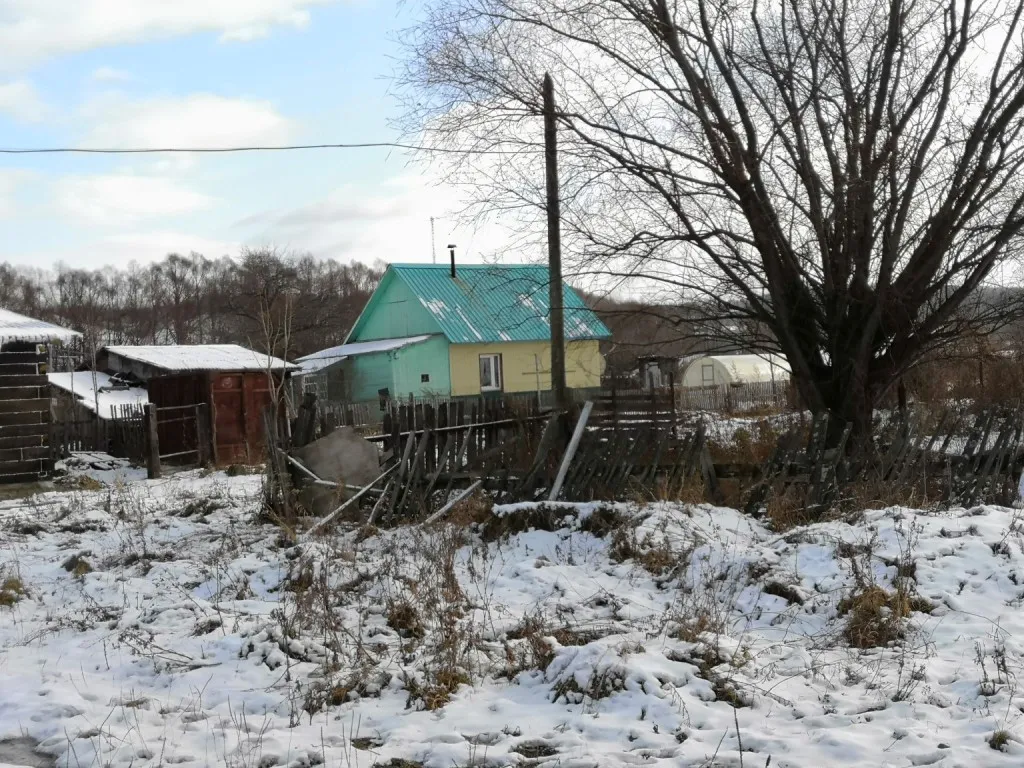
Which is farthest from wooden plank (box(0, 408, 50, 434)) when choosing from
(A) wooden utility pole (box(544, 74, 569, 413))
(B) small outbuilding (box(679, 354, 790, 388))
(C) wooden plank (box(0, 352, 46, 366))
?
(B) small outbuilding (box(679, 354, 790, 388))

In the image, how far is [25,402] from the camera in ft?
48.6

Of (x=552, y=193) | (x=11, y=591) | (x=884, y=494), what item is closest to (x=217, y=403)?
(x=552, y=193)

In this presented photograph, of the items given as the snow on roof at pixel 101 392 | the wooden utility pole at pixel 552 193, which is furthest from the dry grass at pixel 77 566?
the snow on roof at pixel 101 392

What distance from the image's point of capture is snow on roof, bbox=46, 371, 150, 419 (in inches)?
1055

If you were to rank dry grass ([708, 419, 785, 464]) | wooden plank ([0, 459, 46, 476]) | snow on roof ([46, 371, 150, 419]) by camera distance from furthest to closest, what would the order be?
snow on roof ([46, 371, 150, 419]) → wooden plank ([0, 459, 46, 476]) → dry grass ([708, 419, 785, 464])

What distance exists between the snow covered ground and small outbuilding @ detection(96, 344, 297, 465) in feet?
37.1

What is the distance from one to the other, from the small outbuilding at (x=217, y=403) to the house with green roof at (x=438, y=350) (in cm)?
829

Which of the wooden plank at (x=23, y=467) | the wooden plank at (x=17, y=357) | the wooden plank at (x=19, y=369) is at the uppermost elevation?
the wooden plank at (x=17, y=357)

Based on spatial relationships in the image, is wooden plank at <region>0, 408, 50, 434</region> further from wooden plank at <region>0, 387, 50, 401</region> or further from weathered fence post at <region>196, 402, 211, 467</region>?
weathered fence post at <region>196, 402, 211, 467</region>

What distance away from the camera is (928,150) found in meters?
10.7

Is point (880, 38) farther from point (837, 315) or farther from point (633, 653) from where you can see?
point (633, 653)

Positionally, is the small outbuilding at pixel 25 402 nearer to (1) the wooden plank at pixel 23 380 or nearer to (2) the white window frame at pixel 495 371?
(1) the wooden plank at pixel 23 380

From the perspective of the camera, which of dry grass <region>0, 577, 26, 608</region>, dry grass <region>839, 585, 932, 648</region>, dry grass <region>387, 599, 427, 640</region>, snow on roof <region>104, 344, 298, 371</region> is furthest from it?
snow on roof <region>104, 344, 298, 371</region>

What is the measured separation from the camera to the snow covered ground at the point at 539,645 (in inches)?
157
